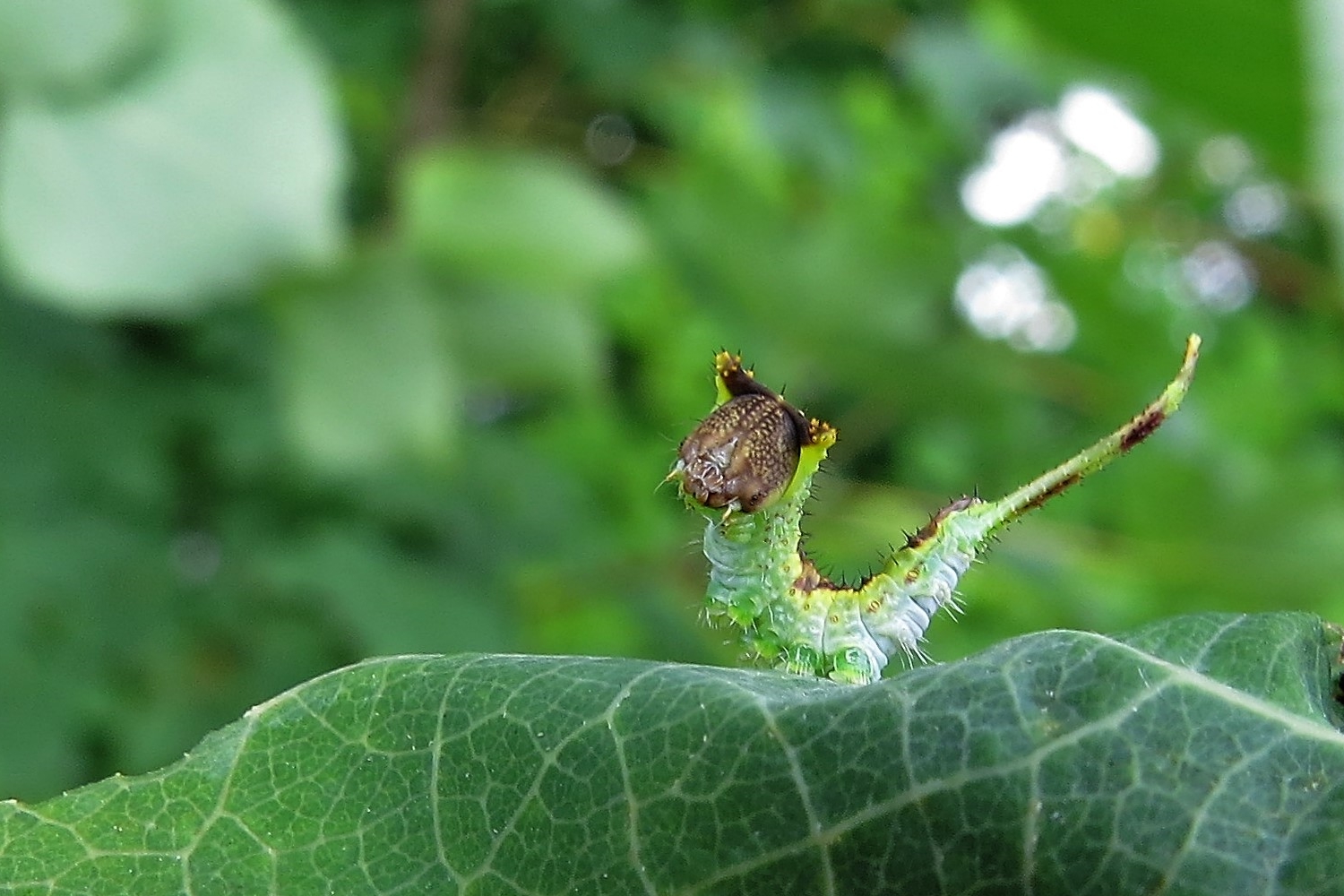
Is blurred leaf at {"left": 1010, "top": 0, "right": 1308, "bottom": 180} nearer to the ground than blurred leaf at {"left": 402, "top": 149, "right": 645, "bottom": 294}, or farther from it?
nearer to the ground

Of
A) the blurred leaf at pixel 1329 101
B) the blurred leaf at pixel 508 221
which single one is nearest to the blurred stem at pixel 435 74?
the blurred leaf at pixel 508 221

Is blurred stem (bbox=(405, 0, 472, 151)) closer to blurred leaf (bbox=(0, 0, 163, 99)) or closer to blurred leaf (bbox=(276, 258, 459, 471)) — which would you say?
blurred leaf (bbox=(276, 258, 459, 471))

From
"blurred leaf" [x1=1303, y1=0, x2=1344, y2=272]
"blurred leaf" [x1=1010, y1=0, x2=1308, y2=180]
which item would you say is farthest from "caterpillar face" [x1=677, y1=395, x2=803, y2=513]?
"blurred leaf" [x1=1010, y1=0, x2=1308, y2=180]

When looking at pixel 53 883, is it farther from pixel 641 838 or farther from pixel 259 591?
pixel 259 591

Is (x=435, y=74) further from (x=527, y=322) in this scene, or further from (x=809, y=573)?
(x=809, y=573)

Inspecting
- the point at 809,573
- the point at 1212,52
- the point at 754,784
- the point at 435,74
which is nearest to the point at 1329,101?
the point at 1212,52

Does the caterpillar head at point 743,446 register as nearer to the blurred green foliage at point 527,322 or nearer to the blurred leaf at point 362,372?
the blurred green foliage at point 527,322

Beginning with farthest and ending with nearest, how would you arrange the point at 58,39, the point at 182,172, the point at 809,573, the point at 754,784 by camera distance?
the point at 182,172
the point at 58,39
the point at 809,573
the point at 754,784
